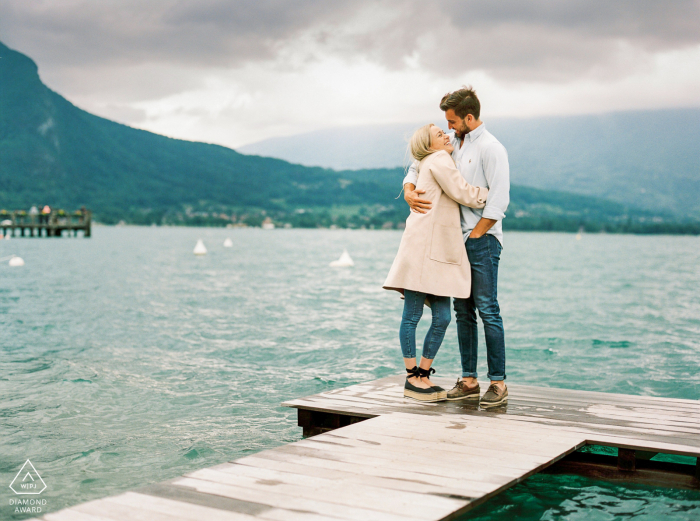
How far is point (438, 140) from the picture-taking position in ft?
21.2

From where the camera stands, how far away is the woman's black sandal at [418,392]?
6825 mm

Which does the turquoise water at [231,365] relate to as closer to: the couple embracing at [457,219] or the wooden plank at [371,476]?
the wooden plank at [371,476]

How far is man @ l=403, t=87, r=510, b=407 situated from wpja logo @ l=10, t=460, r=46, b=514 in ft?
14.3

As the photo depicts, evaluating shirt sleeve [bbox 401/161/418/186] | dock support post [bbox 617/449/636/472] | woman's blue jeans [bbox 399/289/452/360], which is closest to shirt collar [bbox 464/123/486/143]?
shirt sleeve [bbox 401/161/418/186]

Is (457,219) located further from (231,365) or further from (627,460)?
(231,365)

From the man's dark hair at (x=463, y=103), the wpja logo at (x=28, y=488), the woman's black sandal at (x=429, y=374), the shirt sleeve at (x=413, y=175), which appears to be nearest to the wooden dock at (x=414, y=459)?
the woman's black sandal at (x=429, y=374)

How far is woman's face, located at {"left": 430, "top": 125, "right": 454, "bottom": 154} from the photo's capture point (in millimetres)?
6480

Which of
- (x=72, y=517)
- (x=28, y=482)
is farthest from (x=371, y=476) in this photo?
(x=28, y=482)

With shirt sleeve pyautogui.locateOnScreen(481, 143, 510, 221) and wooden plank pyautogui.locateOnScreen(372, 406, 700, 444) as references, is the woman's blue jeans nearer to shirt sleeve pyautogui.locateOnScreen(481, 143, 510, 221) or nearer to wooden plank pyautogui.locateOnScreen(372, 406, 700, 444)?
wooden plank pyautogui.locateOnScreen(372, 406, 700, 444)

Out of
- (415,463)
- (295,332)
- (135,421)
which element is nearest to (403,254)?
(415,463)

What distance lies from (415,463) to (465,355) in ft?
7.45

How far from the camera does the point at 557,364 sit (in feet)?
48.6

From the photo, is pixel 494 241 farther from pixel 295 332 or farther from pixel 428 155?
pixel 295 332

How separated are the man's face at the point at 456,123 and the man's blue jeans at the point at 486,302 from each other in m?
1.07
